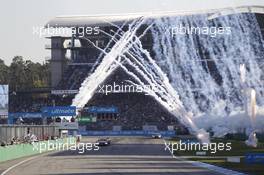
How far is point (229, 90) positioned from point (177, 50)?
1928 cm

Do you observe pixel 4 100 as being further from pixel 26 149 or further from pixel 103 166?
pixel 103 166

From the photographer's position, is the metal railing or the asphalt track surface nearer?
the asphalt track surface

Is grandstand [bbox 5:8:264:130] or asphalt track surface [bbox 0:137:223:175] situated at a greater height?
grandstand [bbox 5:8:264:130]

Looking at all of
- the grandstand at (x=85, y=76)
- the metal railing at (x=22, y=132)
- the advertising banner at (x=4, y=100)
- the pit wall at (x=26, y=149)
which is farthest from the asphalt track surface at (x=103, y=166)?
the grandstand at (x=85, y=76)

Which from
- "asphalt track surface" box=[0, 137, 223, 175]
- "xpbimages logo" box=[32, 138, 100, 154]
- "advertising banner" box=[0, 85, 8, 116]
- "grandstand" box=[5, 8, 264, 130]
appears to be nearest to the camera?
"asphalt track surface" box=[0, 137, 223, 175]

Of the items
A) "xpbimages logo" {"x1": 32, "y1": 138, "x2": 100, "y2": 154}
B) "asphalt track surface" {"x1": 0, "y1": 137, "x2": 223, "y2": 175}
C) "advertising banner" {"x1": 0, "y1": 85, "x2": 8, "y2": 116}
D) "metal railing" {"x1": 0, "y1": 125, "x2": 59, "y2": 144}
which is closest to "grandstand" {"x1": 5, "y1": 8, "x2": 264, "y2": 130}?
"advertising banner" {"x1": 0, "y1": 85, "x2": 8, "y2": 116}

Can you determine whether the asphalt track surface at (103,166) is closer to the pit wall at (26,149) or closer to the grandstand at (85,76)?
the pit wall at (26,149)

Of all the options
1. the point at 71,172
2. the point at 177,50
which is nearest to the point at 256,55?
the point at 177,50

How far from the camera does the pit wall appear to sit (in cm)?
5488

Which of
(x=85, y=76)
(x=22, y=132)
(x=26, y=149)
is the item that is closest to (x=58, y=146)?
(x=22, y=132)

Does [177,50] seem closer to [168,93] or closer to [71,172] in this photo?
[168,93]

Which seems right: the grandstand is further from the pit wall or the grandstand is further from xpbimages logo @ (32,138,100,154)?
the pit wall

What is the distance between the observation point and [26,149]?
65625mm

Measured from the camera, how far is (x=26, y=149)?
65.6 metres
